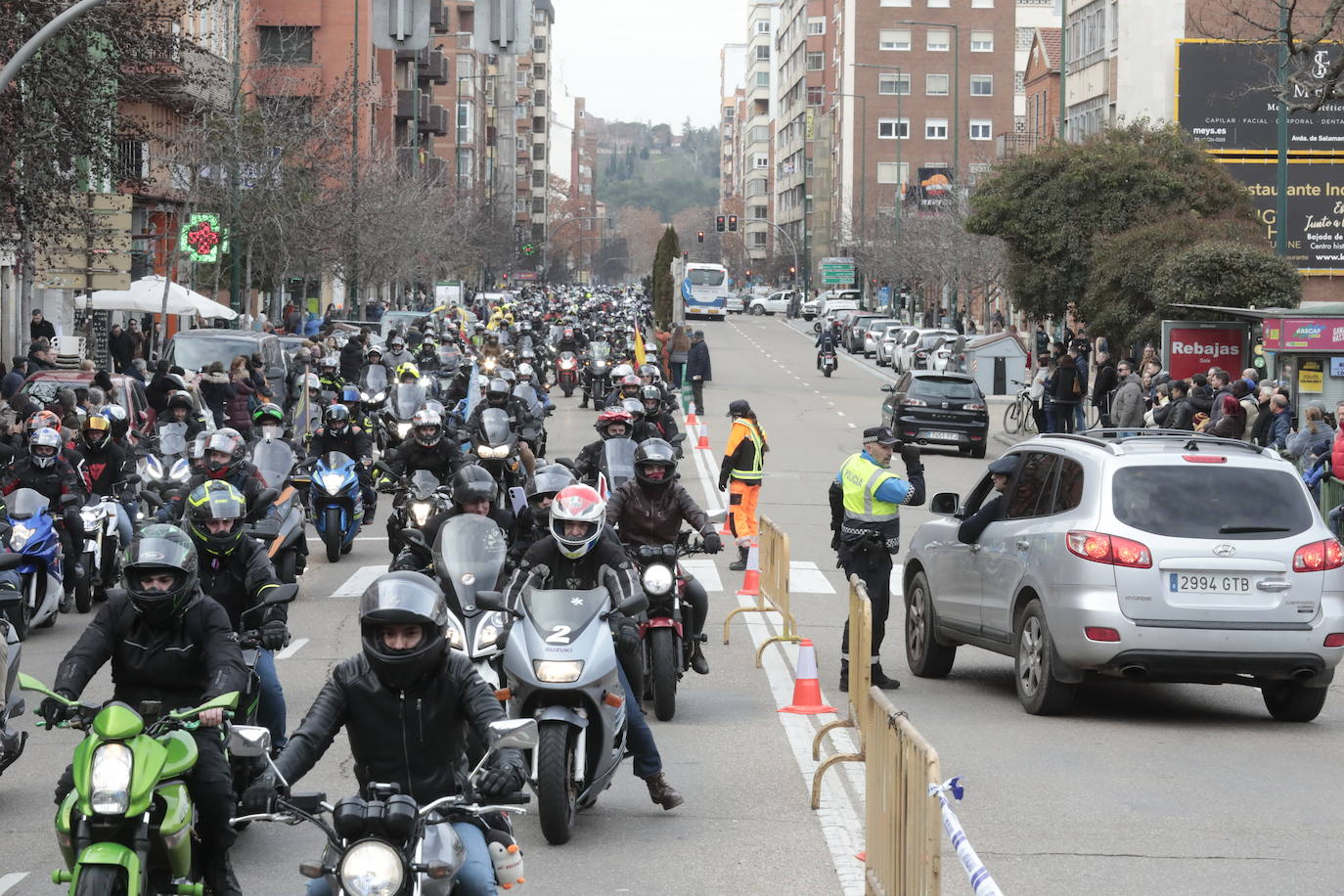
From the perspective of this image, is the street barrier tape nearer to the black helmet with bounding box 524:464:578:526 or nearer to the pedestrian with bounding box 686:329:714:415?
the black helmet with bounding box 524:464:578:526

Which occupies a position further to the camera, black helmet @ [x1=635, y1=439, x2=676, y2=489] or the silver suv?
black helmet @ [x1=635, y1=439, x2=676, y2=489]

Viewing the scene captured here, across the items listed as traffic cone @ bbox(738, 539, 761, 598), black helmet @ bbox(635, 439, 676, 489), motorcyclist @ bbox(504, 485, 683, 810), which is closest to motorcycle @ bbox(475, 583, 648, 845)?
motorcyclist @ bbox(504, 485, 683, 810)

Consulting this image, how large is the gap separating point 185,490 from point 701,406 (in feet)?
92.1

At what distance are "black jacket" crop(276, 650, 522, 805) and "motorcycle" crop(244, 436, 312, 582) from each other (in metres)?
3.69

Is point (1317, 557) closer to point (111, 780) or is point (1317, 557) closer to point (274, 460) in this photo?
point (111, 780)

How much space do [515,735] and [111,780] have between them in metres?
1.33

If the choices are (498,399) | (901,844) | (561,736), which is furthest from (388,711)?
(498,399)

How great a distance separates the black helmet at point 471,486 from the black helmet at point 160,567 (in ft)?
11.2

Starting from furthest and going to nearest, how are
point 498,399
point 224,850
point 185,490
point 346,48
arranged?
point 346,48, point 498,399, point 185,490, point 224,850

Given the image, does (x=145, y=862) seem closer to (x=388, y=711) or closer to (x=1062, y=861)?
(x=388, y=711)

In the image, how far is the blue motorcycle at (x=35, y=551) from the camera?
1529cm

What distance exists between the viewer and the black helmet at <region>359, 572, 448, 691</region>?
616 cm

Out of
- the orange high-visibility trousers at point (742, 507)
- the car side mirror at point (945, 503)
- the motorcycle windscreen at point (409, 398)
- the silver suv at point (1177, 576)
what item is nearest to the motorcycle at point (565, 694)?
the silver suv at point (1177, 576)

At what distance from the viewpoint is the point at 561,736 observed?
Result: 8.73 m
